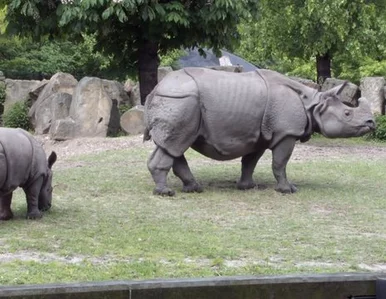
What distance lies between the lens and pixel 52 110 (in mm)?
20031

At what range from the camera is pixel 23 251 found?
8352mm

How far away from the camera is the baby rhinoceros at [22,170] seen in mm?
9102

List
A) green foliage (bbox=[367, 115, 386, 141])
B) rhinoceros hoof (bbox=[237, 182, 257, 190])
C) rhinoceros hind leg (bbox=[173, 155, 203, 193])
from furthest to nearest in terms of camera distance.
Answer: green foliage (bbox=[367, 115, 386, 141]) < rhinoceros hoof (bbox=[237, 182, 257, 190]) < rhinoceros hind leg (bbox=[173, 155, 203, 193])

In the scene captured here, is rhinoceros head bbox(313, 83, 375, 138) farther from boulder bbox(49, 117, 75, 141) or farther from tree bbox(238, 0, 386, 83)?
tree bbox(238, 0, 386, 83)

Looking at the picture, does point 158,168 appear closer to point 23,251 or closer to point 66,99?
point 23,251

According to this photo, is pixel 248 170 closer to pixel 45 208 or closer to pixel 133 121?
pixel 45 208

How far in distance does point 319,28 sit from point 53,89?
7.67 metres

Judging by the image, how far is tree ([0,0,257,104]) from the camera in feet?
59.0

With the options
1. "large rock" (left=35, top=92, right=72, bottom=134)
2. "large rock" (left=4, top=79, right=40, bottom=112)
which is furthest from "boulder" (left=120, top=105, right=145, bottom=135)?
"large rock" (left=4, top=79, right=40, bottom=112)

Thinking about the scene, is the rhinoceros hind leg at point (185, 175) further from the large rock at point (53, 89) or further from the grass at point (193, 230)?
the large rock at point (53, 89)

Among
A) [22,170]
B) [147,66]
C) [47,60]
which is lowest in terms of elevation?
[47,60]

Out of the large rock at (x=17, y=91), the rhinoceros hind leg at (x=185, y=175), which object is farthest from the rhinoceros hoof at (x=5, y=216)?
the large rock at (x=17, y=91)

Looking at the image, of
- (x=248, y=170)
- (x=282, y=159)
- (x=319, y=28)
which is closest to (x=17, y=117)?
(x=319, y=28)

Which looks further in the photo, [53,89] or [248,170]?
[53,89]
